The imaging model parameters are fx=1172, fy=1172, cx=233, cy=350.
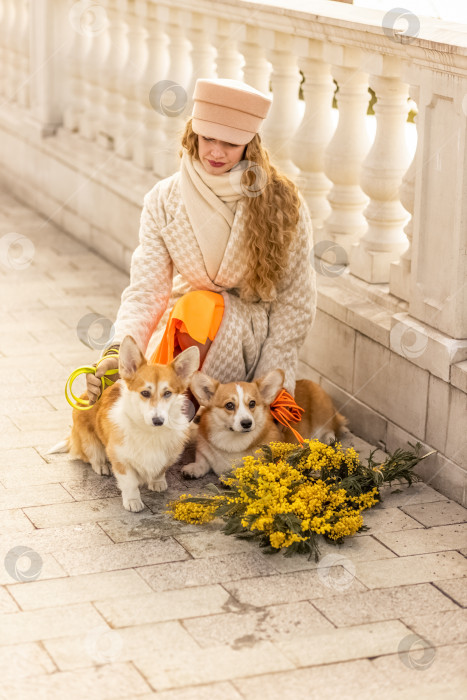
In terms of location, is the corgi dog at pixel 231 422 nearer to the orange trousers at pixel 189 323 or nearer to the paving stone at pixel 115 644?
the orange trousers at pixel 189 323

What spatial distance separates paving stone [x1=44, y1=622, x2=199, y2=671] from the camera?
11.2 feet

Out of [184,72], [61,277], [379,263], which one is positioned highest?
[184,72]

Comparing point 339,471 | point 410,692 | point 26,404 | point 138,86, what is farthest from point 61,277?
point 410,692

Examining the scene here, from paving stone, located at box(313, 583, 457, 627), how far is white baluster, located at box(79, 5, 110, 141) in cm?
527

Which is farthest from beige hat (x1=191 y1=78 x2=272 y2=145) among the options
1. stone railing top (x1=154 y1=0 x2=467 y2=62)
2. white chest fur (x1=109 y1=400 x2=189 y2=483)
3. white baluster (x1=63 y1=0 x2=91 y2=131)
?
white baluster (x1=63 y1=0 x2=91 y2=131)

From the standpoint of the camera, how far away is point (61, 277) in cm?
761

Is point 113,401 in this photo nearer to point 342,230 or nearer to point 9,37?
point 342,230

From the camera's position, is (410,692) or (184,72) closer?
(410,692)

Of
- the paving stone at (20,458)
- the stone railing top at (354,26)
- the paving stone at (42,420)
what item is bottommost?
the paving stone at (42,420)

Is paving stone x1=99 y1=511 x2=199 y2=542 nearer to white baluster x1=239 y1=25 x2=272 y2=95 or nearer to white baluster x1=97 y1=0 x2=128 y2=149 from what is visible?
white baluster x1=239 y1=25 x2=272 y2=95

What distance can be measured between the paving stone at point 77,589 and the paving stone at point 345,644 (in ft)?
1.90

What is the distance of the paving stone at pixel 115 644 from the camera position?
341 cm

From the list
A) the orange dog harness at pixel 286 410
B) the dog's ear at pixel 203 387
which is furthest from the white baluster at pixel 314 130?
the dog's ear at pixel 203 387

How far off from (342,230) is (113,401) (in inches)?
64.3
